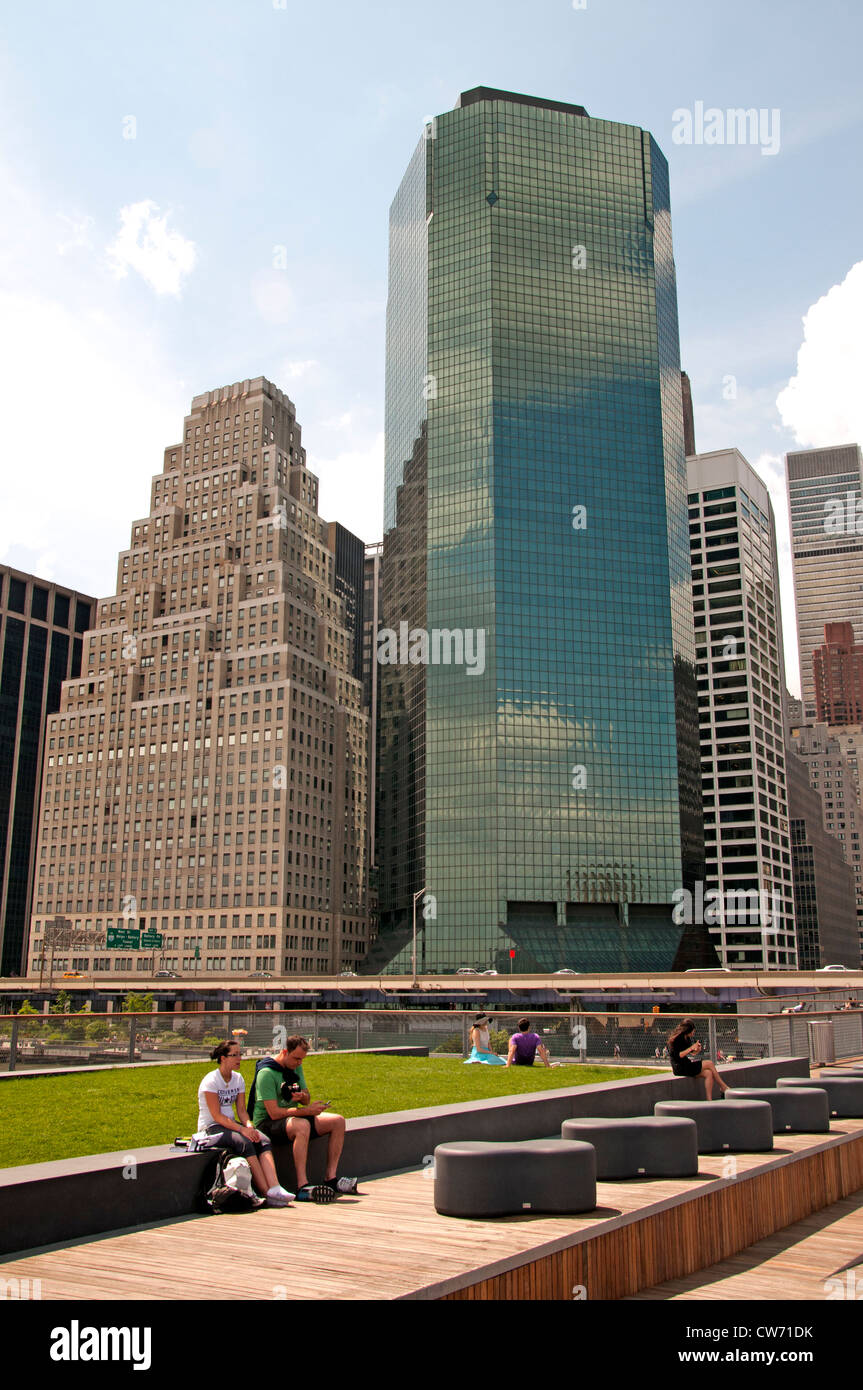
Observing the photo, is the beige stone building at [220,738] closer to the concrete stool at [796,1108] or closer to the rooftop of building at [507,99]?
the rooftop of building at [507,99]

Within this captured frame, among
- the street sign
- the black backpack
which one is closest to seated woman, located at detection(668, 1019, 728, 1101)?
the black backpack

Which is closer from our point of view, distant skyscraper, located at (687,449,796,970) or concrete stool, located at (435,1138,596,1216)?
concrete stool, located at (435,1138,596,1216)

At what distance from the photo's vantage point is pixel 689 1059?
21.0 meters

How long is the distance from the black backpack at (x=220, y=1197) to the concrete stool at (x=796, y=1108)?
10453mm

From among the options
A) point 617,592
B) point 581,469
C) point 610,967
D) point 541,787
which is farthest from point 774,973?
point 581,469

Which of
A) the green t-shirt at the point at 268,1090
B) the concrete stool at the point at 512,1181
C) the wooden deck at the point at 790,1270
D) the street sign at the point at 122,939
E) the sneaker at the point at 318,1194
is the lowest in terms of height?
the wooden deck at the point at 790,1270

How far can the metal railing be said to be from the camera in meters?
23.1

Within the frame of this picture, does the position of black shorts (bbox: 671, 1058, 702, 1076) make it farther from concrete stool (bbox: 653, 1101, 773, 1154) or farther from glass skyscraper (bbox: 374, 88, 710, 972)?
glass skyscraper (bbox: 374, 88, 710, 972)

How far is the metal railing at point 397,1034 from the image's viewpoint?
23141 millimetres

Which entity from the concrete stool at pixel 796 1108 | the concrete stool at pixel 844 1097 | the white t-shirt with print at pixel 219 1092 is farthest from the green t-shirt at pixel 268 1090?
the concrete stool at pixel 844 1097

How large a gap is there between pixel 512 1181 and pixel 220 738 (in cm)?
14740

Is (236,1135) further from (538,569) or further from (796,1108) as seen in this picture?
(538,569)

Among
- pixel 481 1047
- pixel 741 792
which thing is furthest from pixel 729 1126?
pixel 741 792

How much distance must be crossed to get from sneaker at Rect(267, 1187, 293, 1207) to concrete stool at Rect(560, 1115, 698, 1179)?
3994 millimetres
